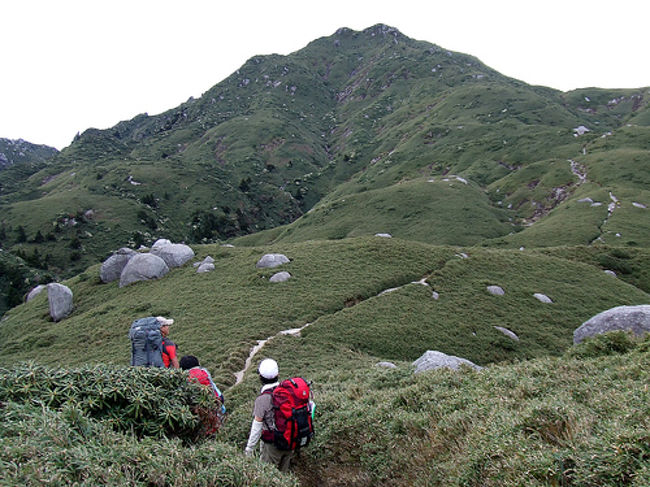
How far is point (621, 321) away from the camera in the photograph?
24656mm

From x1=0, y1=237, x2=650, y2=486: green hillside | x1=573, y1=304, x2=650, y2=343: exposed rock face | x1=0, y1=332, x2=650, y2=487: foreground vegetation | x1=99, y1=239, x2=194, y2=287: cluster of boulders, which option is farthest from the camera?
x1=99, y1=239, x2=194, y2=287: cluster of boulders

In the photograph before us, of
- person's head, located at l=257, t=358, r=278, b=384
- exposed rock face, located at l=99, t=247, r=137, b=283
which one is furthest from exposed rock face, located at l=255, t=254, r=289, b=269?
person's head, located at l=257, t=358, r=278, b=384

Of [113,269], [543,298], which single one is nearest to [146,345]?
[543,298]

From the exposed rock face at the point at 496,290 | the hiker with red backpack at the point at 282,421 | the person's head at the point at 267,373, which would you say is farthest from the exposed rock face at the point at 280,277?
the hiker with red backpack at the point at 282,421

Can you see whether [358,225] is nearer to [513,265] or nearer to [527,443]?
[513,265]

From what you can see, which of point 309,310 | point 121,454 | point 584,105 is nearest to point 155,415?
point 121,454

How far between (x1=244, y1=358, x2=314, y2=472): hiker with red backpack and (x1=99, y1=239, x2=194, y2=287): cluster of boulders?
3870 cm

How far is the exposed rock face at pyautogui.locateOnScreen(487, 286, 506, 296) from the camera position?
3428 centimetres

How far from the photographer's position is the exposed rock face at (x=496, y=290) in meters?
34.3

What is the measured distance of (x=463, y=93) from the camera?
567 feet

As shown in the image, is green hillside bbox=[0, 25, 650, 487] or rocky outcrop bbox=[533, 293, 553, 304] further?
rocky outcrop bbox=[533, 293, 553, 304]

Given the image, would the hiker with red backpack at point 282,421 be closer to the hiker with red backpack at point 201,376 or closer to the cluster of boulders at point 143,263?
the hiker with red backpack at point 201,376

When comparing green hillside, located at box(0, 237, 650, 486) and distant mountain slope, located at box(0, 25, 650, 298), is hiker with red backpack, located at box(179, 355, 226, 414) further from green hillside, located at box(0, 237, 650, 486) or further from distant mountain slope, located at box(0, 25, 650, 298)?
distant mountain slope, located at box(0, 25, 650, 298)

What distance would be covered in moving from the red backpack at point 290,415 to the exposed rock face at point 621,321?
79.3 feet
